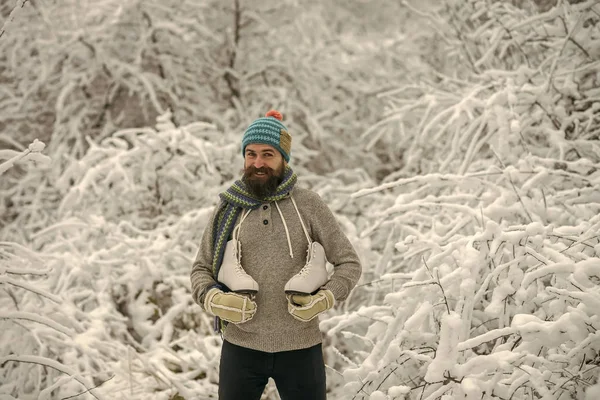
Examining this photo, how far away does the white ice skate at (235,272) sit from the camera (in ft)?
6.45

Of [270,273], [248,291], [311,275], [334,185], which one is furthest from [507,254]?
[334,185]

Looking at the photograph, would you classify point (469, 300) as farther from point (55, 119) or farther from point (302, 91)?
point (55, 119)

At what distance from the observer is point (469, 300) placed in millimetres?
2197

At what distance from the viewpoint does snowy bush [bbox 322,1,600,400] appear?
1881 millimetres

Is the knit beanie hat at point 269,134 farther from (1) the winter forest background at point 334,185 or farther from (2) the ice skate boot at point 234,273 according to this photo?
(1) the winter forest background at point 334,185

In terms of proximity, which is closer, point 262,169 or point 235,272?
point 235,272

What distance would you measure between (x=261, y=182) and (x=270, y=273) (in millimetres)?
387

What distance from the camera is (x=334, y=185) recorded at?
598 cm

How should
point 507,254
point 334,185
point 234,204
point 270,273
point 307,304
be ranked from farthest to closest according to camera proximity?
point 334,185 → point 507,254 → point 234,204 → point 270,273 → point 307,304

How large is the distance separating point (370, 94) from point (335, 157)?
113cm

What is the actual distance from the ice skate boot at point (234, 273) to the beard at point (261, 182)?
0.23m

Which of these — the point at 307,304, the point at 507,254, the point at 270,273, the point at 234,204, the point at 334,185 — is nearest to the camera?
the point at 307,304

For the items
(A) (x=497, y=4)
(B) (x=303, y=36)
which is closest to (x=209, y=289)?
(A) (x=497, y=4)

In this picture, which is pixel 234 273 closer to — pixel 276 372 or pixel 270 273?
pixel 270 273
